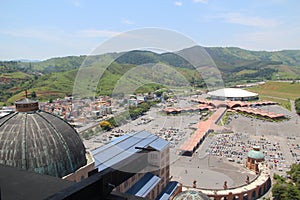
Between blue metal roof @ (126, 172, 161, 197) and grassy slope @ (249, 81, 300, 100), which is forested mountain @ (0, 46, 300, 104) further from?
grassy slope @ (249, 81, 300, 100)

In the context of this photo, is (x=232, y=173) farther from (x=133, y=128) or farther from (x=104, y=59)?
(x=104, y=59)

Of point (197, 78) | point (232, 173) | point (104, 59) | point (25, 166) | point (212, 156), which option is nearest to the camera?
point (104, 59)

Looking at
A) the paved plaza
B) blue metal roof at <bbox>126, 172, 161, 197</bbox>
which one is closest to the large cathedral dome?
the paved plaza

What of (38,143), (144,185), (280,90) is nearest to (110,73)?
(38,143)

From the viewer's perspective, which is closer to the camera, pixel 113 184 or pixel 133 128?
pixel 113 184

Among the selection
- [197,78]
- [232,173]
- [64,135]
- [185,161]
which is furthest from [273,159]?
[64,135]

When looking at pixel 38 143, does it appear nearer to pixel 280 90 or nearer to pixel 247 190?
pixel 247 190
